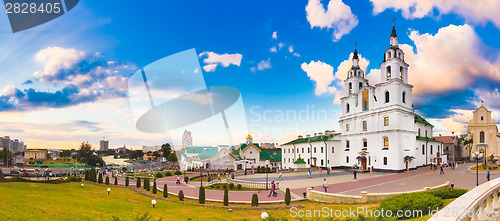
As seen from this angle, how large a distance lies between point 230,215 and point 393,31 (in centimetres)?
4675

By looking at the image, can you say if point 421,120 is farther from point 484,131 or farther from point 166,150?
point 166,150

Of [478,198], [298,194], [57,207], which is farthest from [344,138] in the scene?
[478,198]

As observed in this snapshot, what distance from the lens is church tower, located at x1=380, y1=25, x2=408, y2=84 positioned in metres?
50.2

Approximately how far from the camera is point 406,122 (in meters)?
50.1

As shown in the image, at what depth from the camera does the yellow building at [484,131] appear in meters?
72.8

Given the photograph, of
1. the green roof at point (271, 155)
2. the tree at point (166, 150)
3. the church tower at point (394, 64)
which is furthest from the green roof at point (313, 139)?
the tree at point (166, 150)

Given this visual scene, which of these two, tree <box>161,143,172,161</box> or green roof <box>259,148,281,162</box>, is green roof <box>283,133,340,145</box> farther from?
tree <box>161,143,172,161</box>

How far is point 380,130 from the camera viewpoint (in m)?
50.6

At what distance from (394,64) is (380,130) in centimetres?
1123

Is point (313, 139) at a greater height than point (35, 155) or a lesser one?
greater

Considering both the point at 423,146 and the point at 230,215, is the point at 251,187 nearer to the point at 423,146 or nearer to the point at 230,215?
the point at 230,215

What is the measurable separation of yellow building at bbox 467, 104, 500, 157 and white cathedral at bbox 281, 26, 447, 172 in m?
20.1

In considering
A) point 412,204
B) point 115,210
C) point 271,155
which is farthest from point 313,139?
point 412,204

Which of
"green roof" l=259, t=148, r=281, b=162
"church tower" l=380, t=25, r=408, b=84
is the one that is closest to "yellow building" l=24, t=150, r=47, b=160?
"green roof" l=259, t=148, r=281, b=162
